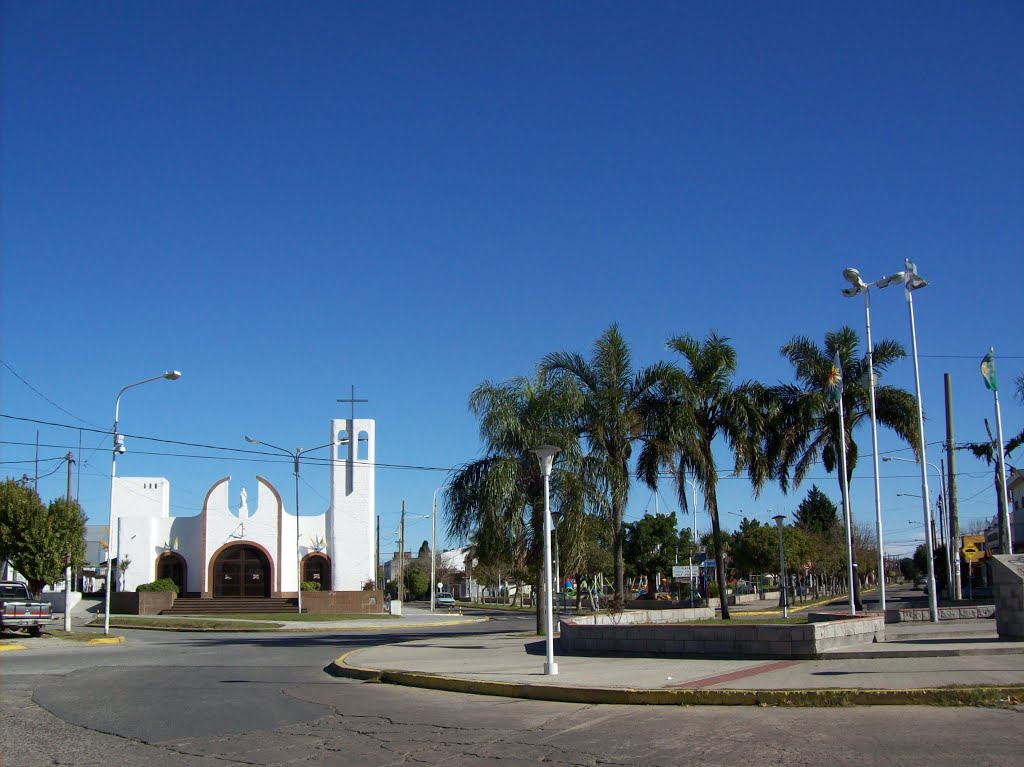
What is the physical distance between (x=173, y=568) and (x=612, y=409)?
36.3 metres

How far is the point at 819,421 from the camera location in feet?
99.3

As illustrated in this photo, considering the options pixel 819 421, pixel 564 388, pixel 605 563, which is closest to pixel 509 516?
pixel 564 388

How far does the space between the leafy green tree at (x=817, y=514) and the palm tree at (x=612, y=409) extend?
2162 inches

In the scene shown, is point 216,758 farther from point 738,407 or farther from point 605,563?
point 605,563

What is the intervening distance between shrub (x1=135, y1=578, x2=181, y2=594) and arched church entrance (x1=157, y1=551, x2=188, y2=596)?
6.29ft

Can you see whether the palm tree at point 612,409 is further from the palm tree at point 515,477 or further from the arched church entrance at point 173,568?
the arched church entrance at point 173,568

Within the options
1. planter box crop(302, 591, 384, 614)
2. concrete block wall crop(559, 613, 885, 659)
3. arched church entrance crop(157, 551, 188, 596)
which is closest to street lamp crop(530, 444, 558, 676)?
concrete block wall crop(559, 613, 885, 659)

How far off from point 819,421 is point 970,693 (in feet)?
65.8

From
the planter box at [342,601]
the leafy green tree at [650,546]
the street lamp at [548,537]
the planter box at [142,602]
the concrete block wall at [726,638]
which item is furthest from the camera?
the leafy green tree at [650,546]

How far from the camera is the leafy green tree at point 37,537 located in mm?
32656

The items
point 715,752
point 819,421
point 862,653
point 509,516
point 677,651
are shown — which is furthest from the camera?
point 819,421

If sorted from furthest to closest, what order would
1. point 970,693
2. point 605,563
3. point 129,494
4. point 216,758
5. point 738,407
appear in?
1. point 605,563
2. point 129,494
3. point 738,407
4. point 970,693
5. point 216,758

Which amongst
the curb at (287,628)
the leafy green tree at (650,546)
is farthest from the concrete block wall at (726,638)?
the leafy green tree at (650,546)

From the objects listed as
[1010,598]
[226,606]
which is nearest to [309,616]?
[226,606]
